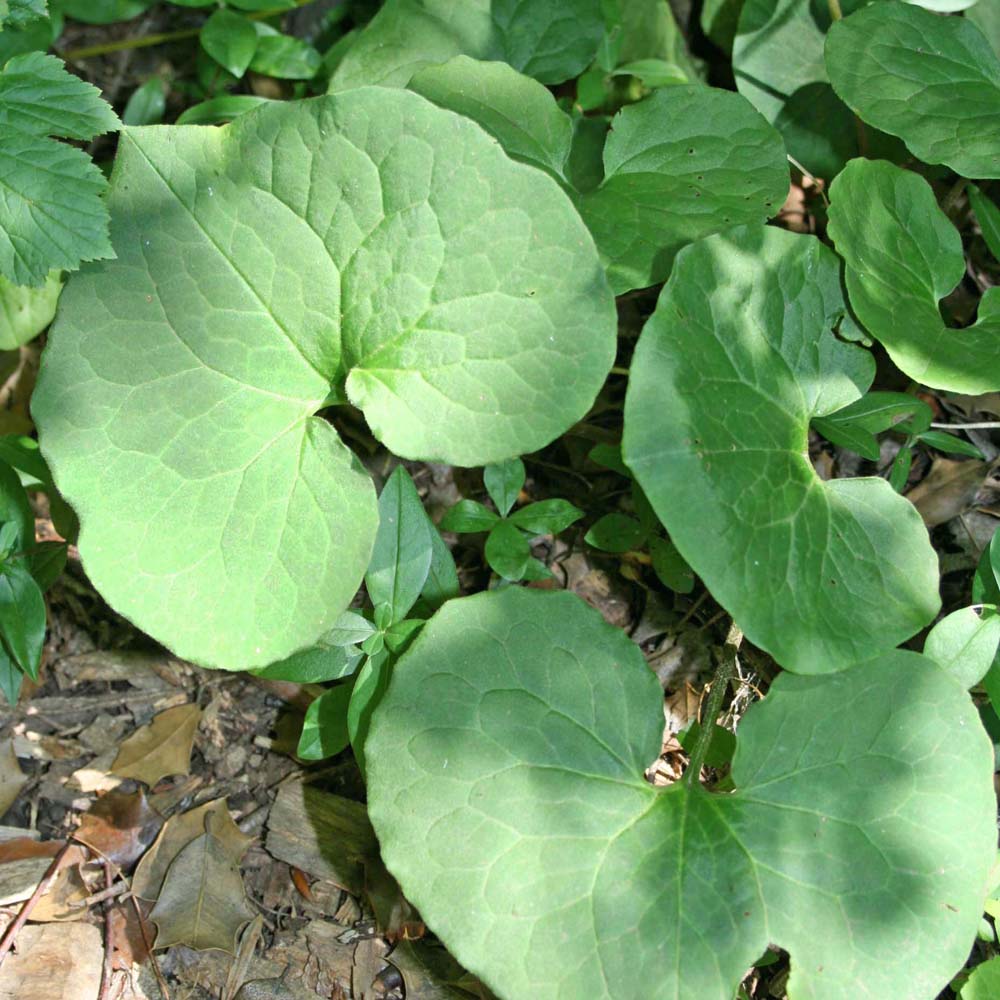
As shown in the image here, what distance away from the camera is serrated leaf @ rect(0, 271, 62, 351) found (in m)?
2.49

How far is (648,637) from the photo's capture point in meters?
2.28

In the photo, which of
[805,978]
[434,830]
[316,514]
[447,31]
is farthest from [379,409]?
[805,978]

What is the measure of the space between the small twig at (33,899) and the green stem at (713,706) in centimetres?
138

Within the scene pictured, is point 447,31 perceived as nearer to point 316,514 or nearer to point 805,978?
point 316,514

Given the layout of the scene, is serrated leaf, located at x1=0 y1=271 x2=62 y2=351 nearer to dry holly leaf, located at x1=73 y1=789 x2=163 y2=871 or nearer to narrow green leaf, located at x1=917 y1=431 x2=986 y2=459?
dry holly leaf, located at x1=73 y1=789 x2=163 y2=871

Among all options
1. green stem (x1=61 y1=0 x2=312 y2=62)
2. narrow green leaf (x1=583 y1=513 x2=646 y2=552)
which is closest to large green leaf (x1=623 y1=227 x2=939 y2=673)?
narrow green leaf (x1=583 y1=513 x2=646 y2=552)

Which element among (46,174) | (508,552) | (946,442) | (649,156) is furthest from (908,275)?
(46,174)

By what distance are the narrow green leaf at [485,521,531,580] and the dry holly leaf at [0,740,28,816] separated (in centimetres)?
121

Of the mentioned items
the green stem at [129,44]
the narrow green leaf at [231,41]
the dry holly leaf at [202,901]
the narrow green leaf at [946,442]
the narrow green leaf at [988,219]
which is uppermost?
the narrow green leaf at [231,41]

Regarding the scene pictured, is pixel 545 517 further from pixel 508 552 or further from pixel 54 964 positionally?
pixel 54 964

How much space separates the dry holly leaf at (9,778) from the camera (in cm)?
222

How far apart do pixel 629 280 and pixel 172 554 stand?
1015mm

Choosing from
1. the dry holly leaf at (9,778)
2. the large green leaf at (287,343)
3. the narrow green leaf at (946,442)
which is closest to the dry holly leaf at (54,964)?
the dry holly leaf at (9,778)

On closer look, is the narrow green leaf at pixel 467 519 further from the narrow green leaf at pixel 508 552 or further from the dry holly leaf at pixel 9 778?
the dry holly leaf at pixel 9 778
